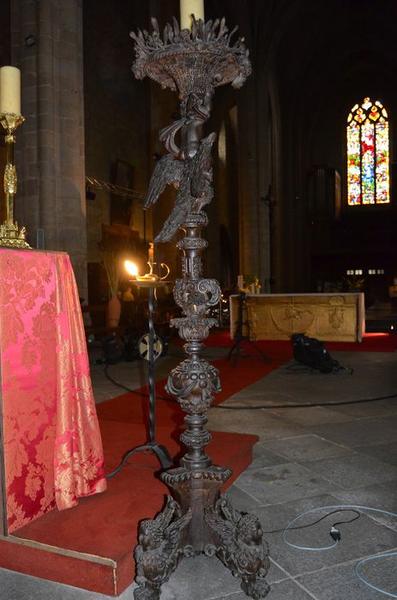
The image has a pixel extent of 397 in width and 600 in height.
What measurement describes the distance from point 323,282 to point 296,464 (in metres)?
21.5

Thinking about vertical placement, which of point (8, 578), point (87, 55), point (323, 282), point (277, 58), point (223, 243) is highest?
point (277, 58)

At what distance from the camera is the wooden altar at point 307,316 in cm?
1004

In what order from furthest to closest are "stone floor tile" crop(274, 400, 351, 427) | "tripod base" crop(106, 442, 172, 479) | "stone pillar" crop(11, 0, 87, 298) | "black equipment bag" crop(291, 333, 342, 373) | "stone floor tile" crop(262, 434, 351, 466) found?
"stone pillar" crop(11, 0, 87, 298) → "black equipment bag" crop(291, 333, 342, 373) → "stone floor tile" crop(274, 400, 351, 427) → "stone floor tile" crop(262, 434, 351, 466) → "tripod base" crop(106, 442, 172, 479)

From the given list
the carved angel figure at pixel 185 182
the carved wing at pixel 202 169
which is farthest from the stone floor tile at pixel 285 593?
the carved wing at pixel 202 169

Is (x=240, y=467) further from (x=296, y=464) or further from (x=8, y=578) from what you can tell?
(x=8, y=578)

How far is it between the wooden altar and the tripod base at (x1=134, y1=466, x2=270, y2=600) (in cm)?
799

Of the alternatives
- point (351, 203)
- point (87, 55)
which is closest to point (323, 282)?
point (351, 203)

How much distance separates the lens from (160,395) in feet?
18.2

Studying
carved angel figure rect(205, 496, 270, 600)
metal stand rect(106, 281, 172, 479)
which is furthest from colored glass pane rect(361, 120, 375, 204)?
carved angel figure rect(205, 496, 270, 600)

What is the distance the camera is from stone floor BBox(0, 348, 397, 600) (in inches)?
77.5

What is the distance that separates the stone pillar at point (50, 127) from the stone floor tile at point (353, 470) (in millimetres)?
5879

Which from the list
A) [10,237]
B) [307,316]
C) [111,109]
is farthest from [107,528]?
[111,109]

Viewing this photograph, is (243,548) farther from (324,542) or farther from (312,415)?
(312,415)

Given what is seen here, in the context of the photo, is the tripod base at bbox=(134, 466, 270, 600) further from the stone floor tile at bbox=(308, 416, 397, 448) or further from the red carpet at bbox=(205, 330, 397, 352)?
the red carpet at bbox=(205, 330, 397, 352)
